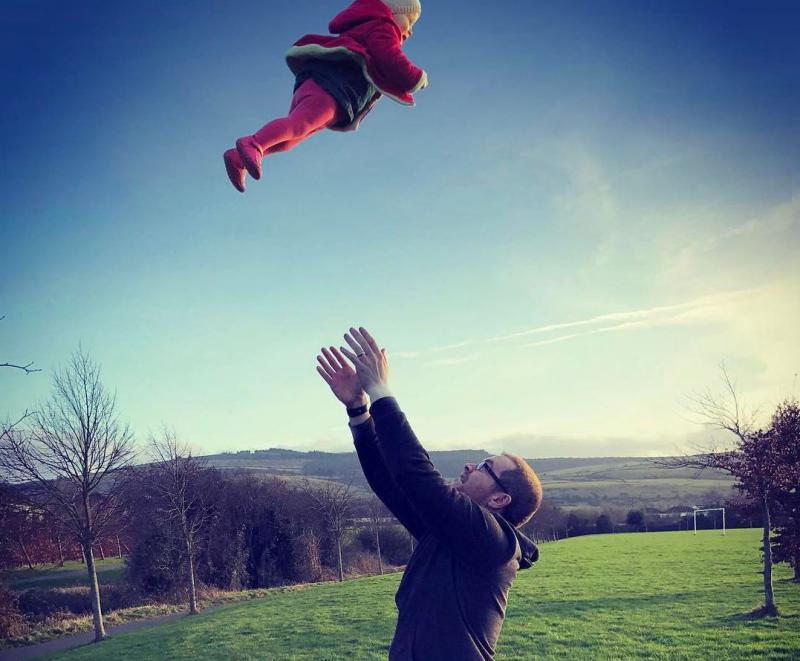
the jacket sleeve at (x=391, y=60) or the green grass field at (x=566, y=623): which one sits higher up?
the jacket sleeve at (x=391, y=60)

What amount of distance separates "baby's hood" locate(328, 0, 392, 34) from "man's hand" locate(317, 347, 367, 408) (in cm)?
138

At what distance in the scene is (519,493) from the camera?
2.45 meters

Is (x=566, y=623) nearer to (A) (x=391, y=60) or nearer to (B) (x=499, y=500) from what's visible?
(B) (x=499, y=500)

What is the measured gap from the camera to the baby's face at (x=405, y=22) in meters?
2.71

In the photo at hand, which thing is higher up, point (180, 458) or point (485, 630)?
point (485, 630)

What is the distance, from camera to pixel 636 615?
15.5 m

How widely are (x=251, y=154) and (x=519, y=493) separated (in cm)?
166

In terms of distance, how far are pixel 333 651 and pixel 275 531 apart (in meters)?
20.4

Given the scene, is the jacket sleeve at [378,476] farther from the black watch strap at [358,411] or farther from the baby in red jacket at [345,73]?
the baby in red jacket at [345,73]

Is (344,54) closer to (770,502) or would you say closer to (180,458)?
(770,502)

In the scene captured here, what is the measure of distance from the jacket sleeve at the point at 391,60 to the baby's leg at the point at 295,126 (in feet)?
0.82

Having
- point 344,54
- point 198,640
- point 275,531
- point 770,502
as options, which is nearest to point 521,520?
point 344,54

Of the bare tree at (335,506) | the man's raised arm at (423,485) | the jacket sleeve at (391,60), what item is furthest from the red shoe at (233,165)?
the bare tree at (335,506)

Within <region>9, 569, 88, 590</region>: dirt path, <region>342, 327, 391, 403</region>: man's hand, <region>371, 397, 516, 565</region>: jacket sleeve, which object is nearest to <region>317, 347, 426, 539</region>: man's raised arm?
<region>342, 327, 391, 403</region>: man's hand
